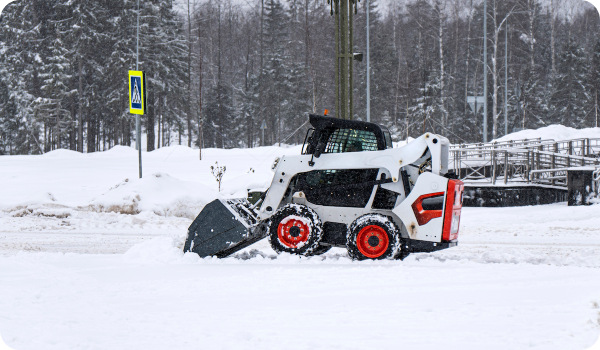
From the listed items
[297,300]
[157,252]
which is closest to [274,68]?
[157,252]

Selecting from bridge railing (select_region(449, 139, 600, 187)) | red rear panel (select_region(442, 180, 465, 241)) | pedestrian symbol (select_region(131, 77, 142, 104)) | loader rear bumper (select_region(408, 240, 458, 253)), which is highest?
pedestrian symbol (select_region(131, 77, 142, 104))

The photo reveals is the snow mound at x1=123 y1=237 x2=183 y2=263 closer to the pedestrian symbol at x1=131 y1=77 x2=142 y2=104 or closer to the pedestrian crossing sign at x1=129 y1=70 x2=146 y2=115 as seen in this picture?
the pedestrian crossing sign at x1=129 y1=70 x2=146 y2=115

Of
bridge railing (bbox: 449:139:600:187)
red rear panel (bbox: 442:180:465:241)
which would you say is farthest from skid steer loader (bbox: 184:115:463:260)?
bridge railing (bbox: 449:139:600:187)

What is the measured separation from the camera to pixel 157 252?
7246 millimetres

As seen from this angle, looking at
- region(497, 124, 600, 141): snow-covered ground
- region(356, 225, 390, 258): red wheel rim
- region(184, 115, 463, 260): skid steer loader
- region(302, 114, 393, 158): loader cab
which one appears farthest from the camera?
region(497, 124, 600, 141): snow-covered ground

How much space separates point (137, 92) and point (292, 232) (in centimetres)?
1013

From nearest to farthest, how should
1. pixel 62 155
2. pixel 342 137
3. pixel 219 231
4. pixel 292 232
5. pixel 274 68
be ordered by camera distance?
pixel 219 231
pixel 292 232
pixel 342 137
pixel 62 155
pixel 274 68

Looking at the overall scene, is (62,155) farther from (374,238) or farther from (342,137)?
(374,238)

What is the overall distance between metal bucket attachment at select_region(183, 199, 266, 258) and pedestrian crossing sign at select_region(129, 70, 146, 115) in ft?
30.3

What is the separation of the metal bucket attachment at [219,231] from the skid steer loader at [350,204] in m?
0.01

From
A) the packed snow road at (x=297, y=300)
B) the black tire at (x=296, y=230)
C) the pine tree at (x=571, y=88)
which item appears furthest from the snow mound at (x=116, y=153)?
the pine tree at (x=571, y=88)

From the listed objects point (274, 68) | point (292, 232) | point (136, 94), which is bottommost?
point (292, 232)

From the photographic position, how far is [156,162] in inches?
1094

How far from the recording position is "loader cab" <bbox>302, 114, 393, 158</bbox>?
7.19m
